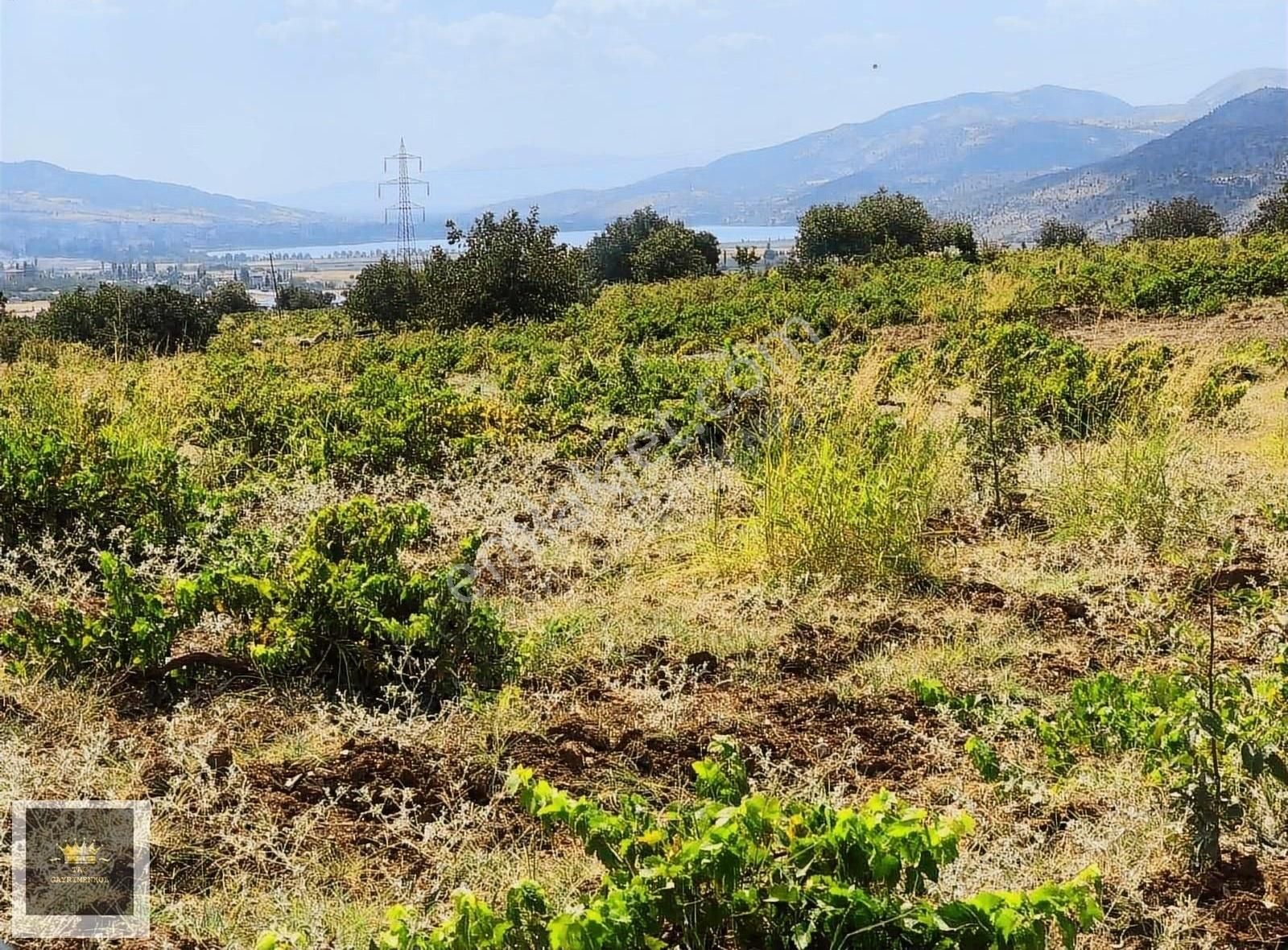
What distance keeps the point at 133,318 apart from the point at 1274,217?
3080cm

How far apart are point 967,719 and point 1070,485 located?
7.33 feet

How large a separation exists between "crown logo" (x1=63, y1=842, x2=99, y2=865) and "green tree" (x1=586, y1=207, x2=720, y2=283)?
86.8ft

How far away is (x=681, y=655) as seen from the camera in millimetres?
3381

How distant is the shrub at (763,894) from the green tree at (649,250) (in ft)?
87.4

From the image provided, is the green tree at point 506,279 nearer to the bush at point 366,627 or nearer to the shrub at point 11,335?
the shrub at point 11,335

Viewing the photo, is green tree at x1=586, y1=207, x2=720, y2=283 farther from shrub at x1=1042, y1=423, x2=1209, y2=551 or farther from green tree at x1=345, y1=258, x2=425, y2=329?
shrub at x1=1042, y1=423, x2=1209, y2=551

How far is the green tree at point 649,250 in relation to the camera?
33.8 meters

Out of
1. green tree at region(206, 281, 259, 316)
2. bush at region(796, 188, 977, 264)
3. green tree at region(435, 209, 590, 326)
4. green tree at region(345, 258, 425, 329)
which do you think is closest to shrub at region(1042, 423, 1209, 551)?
green tree at region(435, 209, 590, 326)

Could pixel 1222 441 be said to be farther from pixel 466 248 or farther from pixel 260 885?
pixel 466 248

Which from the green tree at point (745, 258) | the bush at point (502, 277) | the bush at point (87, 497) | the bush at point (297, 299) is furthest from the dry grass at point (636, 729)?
the bush at point (297, 299)

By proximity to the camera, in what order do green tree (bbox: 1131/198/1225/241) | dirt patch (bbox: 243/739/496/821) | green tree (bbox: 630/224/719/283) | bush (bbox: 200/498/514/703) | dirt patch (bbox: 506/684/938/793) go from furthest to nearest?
green tree (bbox: 1131/198/1225/241) < green tree (bbox: 630/224/719/283) < bush (bbox: 200/498/514/703) < dirt patch (bbox: 506/684/938/793) < dirt patch (bbox: 243/739/496/821)

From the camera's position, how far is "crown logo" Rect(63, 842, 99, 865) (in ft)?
6.72

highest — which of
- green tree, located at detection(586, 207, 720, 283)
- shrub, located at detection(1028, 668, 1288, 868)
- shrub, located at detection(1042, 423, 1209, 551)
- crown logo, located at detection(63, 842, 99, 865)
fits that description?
green tree, located at detection(586, 207, 720, 283)

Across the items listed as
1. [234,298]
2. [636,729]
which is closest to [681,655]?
[636,729]
